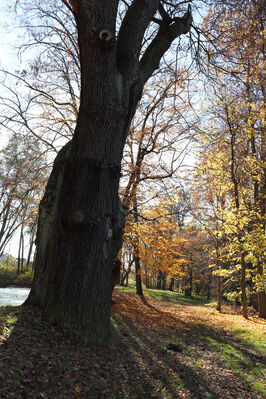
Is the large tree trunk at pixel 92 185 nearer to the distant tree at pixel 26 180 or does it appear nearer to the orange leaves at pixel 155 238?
the distant tree at pixel 26 180

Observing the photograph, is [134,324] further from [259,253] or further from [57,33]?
[57,33]

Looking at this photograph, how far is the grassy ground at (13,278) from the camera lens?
984 inches

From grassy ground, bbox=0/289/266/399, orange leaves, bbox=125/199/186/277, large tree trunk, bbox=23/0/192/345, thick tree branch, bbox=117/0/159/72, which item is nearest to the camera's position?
grassy ground, bbox=0/289/266/399

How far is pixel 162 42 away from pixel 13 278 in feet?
87.0

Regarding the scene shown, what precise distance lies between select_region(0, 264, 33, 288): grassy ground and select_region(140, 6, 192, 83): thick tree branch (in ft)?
79.0

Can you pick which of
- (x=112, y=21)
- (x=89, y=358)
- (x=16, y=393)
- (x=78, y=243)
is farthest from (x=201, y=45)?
(x=16, y=393)

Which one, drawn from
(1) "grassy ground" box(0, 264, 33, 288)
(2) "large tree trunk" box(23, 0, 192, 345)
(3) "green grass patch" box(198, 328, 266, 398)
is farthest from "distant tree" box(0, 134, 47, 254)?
(1) "grassy ground" box(0, 264, 33, 288)

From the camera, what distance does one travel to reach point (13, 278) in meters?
26.3

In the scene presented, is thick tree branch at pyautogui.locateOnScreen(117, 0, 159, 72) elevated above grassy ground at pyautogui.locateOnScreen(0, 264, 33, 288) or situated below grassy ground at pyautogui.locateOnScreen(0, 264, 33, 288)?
above

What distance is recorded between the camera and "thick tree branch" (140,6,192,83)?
543 centimetres

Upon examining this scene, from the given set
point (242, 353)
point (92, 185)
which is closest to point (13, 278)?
point (242, 353)

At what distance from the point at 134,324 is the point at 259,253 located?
4.99 meters

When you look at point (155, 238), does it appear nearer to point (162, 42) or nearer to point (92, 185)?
point (92, 185)

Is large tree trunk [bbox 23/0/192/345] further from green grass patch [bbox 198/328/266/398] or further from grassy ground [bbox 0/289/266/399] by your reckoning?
green grass patch [bbox 198/328/266/398]
